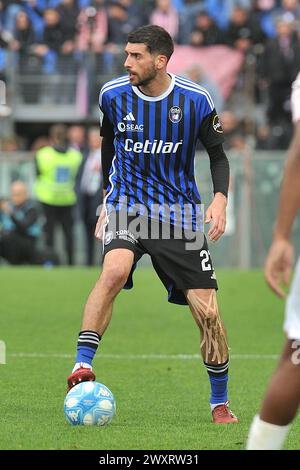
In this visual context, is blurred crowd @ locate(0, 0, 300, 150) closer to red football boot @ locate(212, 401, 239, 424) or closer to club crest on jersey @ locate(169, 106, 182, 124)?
club crest on jersey @ locate(169, 106, 182, 124)

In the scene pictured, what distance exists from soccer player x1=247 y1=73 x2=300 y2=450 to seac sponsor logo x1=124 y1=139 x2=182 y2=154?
2.64 meters

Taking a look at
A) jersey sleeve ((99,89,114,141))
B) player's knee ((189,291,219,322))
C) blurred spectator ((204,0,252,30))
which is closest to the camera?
player's knee ((189,291,219,322))

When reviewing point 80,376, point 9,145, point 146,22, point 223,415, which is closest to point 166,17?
point 146,22

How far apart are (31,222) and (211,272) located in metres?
12.9

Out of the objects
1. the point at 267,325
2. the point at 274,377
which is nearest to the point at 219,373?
the point at 274,377

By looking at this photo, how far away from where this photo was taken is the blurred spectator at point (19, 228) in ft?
65.2

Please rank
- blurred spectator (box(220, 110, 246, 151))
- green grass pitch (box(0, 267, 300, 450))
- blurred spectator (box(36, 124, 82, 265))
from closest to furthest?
green grass pitch (box(0, 267, 300, 450)) → blurred spectator (box(36, 124, 82, 265)) → blurred spectator (box(220, 110, 246, 151))

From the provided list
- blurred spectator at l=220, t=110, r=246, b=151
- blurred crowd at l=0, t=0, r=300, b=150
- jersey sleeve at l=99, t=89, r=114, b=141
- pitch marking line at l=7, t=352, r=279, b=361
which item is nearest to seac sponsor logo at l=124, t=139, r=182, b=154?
jersey sleeve at l=99, t=89, r=114, b=141

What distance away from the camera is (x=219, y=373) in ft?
23.5

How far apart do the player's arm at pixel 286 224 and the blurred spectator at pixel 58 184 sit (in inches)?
627

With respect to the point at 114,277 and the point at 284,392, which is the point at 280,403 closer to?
the point at 284,392

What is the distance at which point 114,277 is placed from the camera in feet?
22.9

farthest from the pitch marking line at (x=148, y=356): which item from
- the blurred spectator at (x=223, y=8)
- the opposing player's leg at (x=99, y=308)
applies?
the blurred spectator at (x=223, y=8)

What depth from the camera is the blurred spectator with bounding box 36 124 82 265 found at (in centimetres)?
2022
